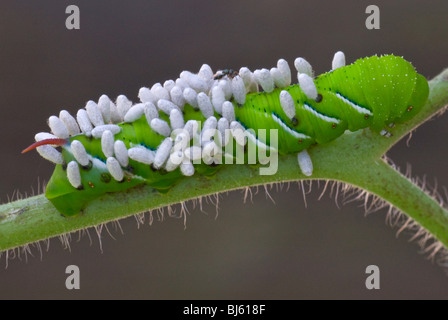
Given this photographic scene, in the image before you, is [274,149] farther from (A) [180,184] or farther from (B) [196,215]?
(B) [196,215]

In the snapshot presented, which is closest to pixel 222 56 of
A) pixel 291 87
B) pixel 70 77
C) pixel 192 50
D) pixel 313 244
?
pixel 192 50

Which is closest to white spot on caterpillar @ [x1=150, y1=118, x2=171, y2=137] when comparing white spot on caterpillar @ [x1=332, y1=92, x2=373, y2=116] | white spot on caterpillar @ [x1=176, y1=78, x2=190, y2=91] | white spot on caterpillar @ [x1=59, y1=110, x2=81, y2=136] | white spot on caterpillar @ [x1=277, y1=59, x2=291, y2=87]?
white spot on caterpillar @ [x1=176, y1=78, x2=190, y2=91]

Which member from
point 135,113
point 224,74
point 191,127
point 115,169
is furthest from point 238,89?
point 115,169

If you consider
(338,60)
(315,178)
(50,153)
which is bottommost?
(315,178)

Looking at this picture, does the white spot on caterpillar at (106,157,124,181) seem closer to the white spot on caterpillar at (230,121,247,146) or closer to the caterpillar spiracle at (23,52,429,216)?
the caterpillar spiracle at (23,52,429,216)

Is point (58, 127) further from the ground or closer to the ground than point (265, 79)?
closer to the ground

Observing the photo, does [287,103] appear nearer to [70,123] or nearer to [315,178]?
[315,178]
